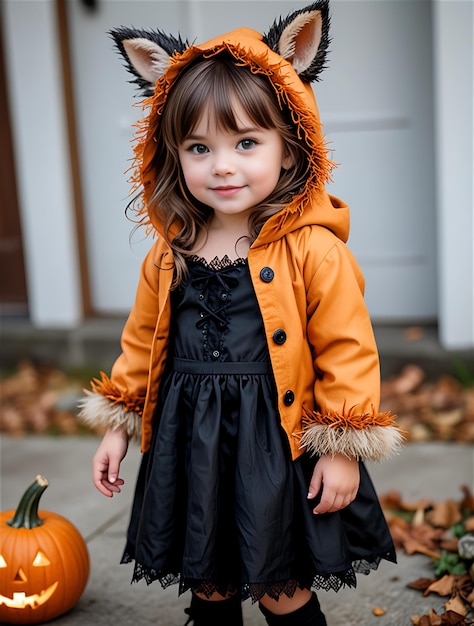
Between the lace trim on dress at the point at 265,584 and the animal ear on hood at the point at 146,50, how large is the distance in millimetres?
1175

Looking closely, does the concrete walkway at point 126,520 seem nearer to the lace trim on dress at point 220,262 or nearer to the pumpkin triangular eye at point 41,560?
the pumpkin triangular eye at point 41,560

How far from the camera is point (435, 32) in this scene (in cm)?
383

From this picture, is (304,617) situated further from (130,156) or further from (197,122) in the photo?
(130,156)

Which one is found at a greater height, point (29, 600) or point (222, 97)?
point (222, 97)

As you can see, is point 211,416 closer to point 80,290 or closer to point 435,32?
point 435,32

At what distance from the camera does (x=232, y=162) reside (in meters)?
1.80

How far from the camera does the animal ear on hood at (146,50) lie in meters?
1.91

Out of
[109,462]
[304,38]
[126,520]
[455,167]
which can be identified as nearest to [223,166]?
[304,38]

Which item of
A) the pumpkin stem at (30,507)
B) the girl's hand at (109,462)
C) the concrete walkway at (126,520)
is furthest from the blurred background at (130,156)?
the girl's hand at (109,462)

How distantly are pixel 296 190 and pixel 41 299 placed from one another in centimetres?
311

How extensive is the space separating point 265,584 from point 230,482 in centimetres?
24

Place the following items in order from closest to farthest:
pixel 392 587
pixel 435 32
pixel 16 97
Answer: pixel 392 587 < pixel 435 32 < pixel 16 97

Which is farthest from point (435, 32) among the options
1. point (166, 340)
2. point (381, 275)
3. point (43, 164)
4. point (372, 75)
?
point (166, 340)

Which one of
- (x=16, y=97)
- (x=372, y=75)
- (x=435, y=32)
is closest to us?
(x=435, y=32)
